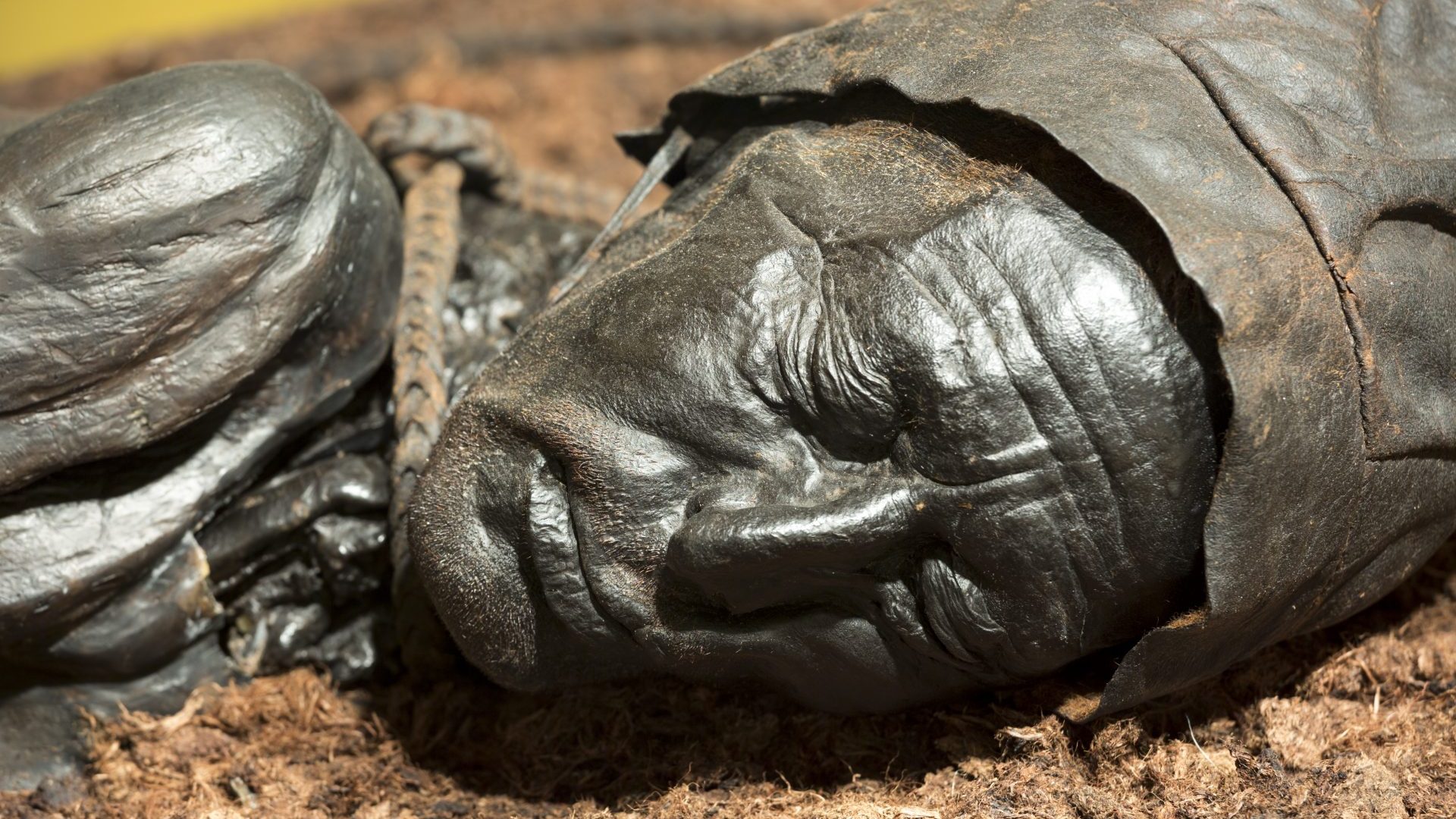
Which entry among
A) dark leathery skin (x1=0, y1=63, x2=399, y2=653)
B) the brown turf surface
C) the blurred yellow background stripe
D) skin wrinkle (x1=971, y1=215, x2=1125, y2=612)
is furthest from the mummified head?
the blurred yellow background stripe

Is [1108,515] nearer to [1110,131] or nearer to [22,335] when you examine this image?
[1110,131]

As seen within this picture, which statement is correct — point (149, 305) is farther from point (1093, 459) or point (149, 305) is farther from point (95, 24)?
point (95, 24)

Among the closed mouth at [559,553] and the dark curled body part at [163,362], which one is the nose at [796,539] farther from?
the dark curled body part at [163,362]

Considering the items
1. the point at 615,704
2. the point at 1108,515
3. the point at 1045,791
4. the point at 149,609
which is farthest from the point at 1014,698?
the point at 149,609

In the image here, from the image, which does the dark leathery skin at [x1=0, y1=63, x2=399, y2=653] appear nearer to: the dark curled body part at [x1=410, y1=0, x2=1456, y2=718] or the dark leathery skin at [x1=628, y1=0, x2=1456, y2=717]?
the dark curled body part at [x1=410, y1=0, x2=1456, y2=718]

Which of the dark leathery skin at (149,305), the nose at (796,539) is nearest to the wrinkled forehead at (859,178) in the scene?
the nose at (796,539)
